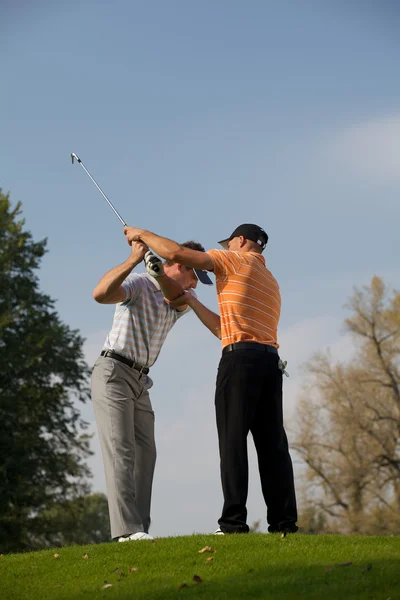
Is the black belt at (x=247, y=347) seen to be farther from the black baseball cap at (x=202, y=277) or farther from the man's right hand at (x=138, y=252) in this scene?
the man's right hand at (x=138, y=252)

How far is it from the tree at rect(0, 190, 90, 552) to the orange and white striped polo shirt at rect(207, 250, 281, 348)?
23007mm

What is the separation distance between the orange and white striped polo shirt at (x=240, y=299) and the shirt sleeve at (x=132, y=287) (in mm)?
907

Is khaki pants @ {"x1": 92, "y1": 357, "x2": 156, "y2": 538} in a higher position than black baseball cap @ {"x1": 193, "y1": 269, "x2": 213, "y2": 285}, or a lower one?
lower

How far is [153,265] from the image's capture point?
25.8 ft

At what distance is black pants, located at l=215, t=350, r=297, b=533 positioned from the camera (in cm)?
740

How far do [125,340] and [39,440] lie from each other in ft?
80.0

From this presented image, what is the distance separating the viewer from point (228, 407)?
293 inches

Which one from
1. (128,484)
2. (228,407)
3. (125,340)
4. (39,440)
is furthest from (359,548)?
(39,440)

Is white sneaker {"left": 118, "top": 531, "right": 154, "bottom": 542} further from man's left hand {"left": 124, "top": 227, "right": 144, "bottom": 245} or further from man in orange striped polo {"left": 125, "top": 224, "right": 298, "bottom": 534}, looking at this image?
man's left hand {"left": 124, "top": 227, "right": 144, "bottom": 245}

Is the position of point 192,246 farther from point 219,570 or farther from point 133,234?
point 219,570

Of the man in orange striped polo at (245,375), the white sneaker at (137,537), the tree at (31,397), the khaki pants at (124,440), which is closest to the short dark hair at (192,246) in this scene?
the man in orange striped polo at (245,375)

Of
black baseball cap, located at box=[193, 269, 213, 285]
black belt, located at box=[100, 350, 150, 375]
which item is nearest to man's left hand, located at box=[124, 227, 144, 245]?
black baseball cap, located at box=[193, 269, 213, 285]

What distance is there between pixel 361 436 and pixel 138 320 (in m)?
26.7

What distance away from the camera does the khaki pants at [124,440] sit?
794 cm
